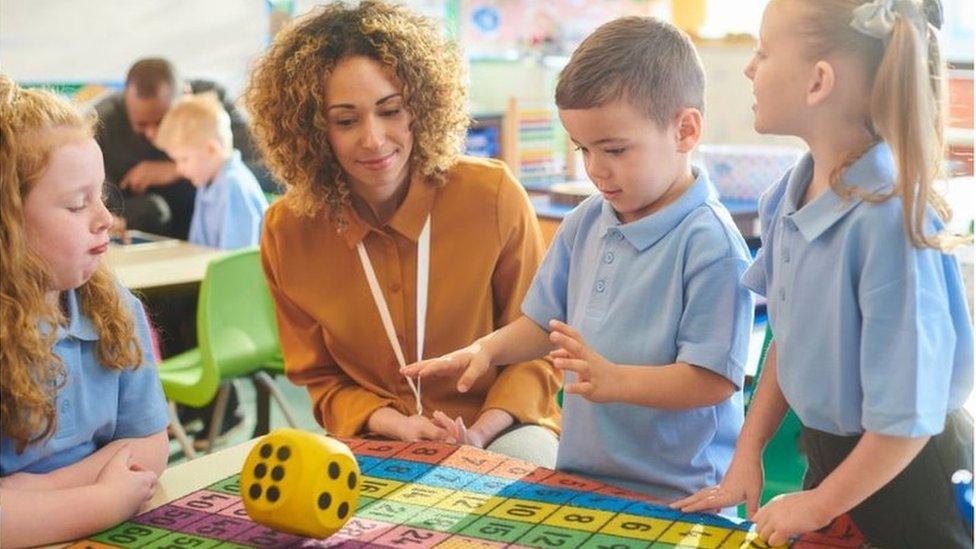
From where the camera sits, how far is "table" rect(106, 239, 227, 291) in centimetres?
337

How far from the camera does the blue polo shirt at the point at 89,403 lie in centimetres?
137

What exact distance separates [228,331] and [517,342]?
5.99ft

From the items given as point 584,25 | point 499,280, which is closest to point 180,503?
point 499,280

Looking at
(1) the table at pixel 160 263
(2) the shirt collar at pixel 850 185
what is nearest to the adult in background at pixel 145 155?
(1) the table at pixel 160 263

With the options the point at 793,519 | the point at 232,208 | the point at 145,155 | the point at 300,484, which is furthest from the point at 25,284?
the point at 145,155

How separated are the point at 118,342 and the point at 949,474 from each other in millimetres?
964

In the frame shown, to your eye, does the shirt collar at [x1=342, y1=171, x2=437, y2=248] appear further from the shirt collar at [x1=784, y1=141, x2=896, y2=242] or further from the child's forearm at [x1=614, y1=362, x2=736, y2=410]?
the shirt collar at [x1=784, y1=141, x2=896, y2=242]

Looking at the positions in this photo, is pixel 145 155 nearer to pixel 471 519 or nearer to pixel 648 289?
pixel 648 289

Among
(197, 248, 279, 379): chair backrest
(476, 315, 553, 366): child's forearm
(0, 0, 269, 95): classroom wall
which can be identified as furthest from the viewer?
(0, 0, 269, 95): classroom wall

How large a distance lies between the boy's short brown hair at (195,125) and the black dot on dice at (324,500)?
2.98 metres

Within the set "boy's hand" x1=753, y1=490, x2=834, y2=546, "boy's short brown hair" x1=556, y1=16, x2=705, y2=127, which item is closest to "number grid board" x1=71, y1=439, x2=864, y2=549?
"boy's hand" x1=753, y1=490, x2=834, y2=546

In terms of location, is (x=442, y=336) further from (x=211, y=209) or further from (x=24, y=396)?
(x=211, y=209)

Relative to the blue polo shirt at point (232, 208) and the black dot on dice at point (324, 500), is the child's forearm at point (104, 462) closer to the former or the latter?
the black dot on dice at point (324, 500)

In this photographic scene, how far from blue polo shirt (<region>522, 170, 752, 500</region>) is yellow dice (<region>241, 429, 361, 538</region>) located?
434 millimetres
